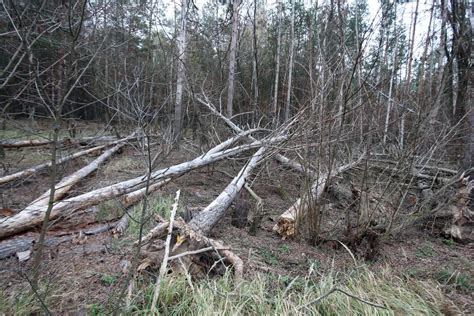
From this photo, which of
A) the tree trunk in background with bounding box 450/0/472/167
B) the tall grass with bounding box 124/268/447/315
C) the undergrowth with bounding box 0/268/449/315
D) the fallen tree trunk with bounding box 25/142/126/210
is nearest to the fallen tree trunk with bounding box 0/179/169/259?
the fallen tree trunk with bounding box 25/142/126/210

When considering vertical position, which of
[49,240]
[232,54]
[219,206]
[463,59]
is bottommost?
[49,240]

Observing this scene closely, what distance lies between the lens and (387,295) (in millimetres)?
2605

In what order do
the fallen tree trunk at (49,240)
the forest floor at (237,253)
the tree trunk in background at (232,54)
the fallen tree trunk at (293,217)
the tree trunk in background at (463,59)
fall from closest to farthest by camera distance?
the forest floor at (237,253) < the fallen tree trunk at (49,240) < the fallen tree trunk at (293,217) < the tree trunk in background at (463,59) < the tree trunk in background at (232,54)

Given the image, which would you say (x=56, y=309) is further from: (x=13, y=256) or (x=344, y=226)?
(x=344, y=226)

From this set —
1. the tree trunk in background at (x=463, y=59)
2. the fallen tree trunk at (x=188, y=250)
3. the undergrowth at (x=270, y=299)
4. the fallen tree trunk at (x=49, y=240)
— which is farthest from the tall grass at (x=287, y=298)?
the tree trunk in background at (x=463, y=59)

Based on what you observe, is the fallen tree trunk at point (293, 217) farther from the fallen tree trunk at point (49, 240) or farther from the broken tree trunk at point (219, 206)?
the fallen tree trunk at point (49, 240)

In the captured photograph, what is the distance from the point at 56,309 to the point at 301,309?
1838mm

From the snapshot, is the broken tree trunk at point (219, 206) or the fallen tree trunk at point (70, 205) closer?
the fallen tree trunk at point (70, 205)

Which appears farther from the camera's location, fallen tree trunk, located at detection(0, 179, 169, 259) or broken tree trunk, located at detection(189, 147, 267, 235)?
broken tree trunk, located at detection(189, 147, 267, 235)

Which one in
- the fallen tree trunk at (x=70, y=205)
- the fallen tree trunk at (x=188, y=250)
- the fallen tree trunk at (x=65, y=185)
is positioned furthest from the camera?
the fallen tree trunk at (x=65, y=185)

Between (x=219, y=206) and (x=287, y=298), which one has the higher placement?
(x=219, y=206)

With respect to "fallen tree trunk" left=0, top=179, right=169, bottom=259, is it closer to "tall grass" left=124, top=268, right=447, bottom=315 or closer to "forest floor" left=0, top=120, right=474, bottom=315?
"forest floor" left=0, top=120, right=474, bottom=315

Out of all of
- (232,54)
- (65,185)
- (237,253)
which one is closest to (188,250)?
(237,253)

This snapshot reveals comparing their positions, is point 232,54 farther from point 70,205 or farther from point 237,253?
point 237,253
